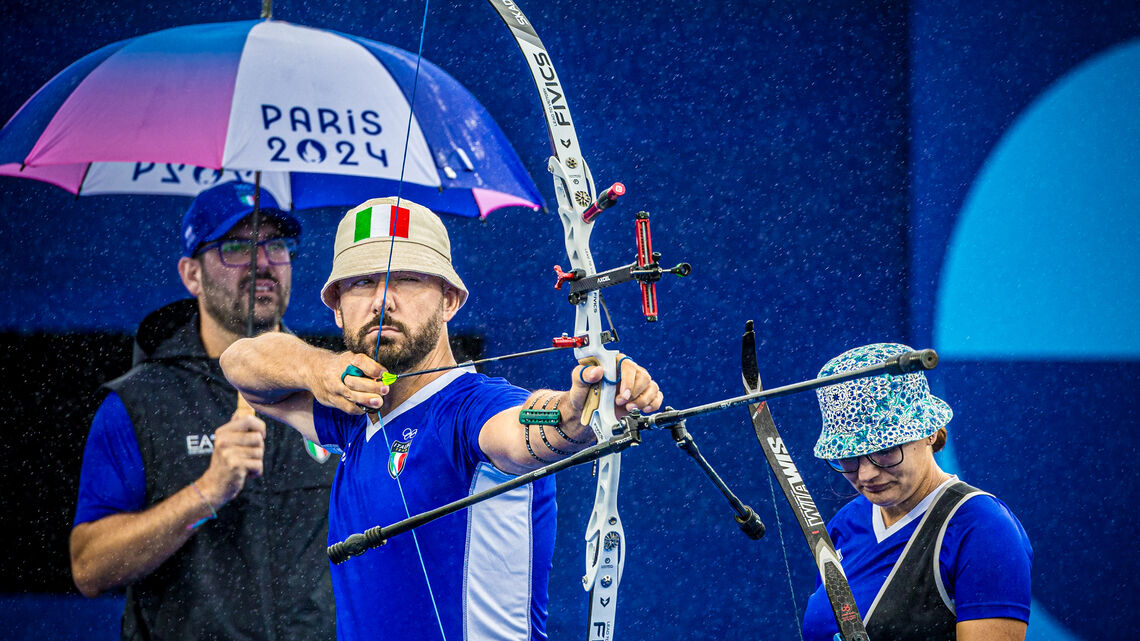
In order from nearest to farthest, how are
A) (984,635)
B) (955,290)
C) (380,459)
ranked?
(984,635) < (380,459) < (955,290)

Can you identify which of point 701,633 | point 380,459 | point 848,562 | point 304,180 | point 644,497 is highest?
point 304,180

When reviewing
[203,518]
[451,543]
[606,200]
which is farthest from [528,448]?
[203,518]

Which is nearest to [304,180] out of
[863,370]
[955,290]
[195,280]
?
[195,280]

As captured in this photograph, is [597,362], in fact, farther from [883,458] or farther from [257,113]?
[257,113]

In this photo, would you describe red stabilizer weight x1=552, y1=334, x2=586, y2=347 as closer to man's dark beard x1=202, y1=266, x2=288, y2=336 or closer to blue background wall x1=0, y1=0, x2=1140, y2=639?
man's dark beard x1=202, y1=266, x2=288, y2=336

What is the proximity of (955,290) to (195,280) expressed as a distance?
239 cm

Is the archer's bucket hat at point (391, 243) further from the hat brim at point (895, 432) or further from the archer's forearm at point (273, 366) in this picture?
the hat brim at point (895, 432)

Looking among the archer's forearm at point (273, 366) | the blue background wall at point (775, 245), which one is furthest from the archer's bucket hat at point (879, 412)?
the blue background wall at point (775, 245)

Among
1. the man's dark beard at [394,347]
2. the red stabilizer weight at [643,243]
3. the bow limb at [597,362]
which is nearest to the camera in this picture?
the red stabilizer weight at [643,243]

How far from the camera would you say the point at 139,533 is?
2648mm

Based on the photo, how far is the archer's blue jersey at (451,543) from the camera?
5.86ft

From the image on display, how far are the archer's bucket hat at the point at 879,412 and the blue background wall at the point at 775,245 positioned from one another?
1.62m

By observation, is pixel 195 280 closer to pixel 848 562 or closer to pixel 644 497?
pixel 644 497

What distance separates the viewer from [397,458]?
6.08 ft
